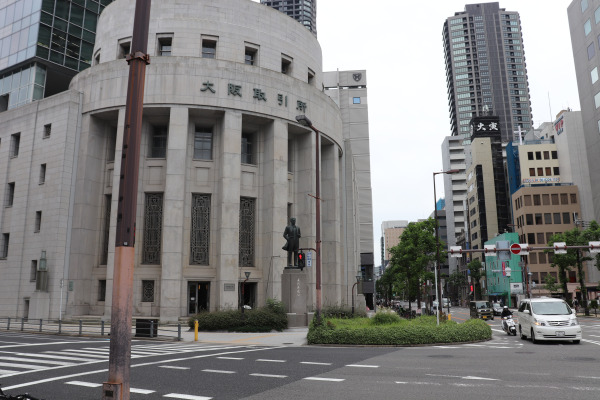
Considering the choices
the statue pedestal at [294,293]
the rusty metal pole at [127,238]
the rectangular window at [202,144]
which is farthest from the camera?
the rectangular window at [202,144]

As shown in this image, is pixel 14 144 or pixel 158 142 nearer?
pixel 158 142

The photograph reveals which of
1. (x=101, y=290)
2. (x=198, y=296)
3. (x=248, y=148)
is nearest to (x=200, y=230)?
(x=198, y=296)

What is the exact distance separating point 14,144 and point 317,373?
39.7 m

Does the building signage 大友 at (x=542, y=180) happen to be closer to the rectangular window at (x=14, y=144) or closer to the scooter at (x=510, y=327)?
the scooter at (x=510, y=327)

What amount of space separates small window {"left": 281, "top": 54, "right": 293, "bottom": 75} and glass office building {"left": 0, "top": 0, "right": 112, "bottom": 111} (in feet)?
76.0

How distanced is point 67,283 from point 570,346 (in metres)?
31.6

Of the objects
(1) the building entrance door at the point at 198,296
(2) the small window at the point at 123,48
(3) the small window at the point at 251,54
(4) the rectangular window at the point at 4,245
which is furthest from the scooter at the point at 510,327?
(4) the rectangular window at the point at 4,245

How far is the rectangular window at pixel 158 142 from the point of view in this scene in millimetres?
36906

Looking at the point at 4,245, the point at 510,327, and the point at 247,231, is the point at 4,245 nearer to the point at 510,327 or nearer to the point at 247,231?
the point at 247,231

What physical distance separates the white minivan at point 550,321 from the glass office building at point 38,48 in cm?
4641

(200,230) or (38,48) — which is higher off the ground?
(38,48)

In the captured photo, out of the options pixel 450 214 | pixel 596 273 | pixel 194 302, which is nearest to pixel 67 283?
pixel 194 302

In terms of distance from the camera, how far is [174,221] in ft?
108

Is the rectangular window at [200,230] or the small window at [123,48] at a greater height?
the small window at [123,48]
